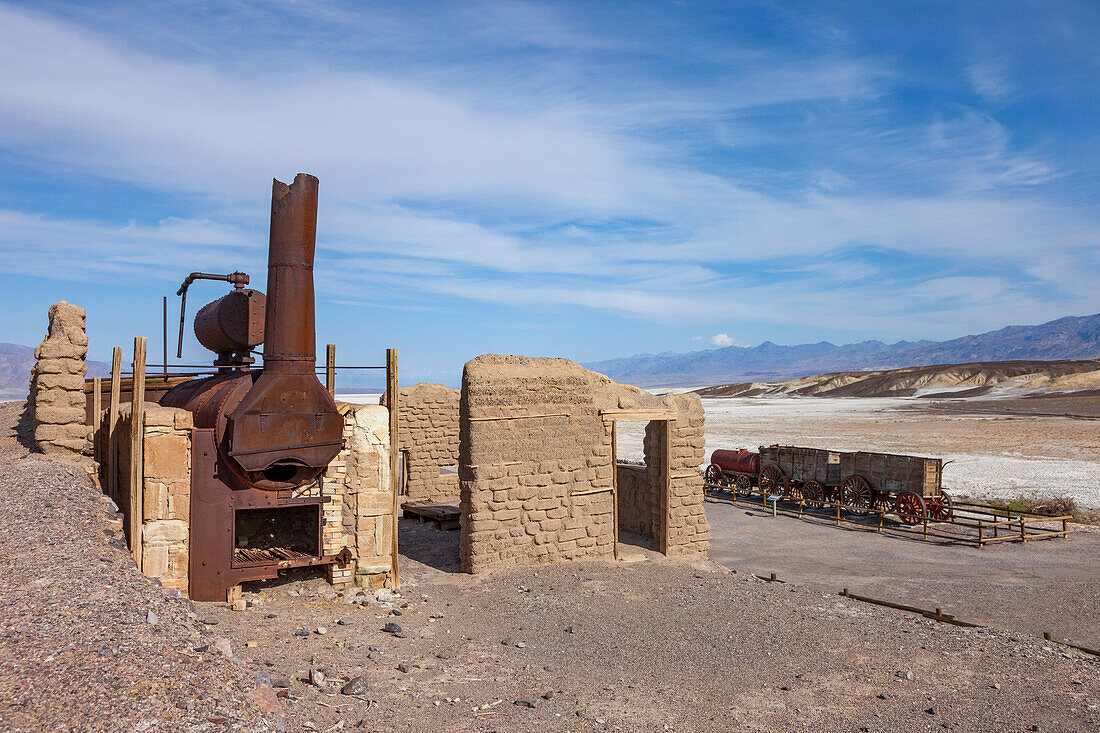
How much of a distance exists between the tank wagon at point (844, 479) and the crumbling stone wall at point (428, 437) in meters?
10.2

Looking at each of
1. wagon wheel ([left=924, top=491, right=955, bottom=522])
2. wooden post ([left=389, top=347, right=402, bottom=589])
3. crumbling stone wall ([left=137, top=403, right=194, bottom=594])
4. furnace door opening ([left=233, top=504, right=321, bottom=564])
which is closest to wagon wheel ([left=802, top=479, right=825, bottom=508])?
wagon wheel ([left=924, top=491, right=955, bottom=522])

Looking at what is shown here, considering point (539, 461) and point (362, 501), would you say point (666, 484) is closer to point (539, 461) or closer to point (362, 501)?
point (539, 461)

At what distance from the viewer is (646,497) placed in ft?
49.9

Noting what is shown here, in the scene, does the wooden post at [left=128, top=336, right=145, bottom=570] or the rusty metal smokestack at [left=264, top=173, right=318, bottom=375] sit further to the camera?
the rusty metal smokestack at [left=264, top=173, right=318, bottom=375]

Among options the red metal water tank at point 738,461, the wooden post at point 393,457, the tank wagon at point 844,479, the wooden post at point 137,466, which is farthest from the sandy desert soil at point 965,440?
the wooden post at point 137,466

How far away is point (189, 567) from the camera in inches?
362

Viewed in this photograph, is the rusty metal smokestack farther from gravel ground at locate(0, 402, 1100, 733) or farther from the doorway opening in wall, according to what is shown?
the doorway opening in wall

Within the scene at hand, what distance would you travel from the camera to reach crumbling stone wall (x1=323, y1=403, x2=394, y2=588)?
33.4ft

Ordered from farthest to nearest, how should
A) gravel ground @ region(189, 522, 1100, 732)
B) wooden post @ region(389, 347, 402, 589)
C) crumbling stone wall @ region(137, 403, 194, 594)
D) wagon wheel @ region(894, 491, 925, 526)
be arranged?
wagon wheel @ region(894, 491, 925, 526) < wooden post @ region(389, 347, 402, 589) < crumbling stone wall @ region(137, 403, 194, 594) < gravel ground @ region(189, 522, 1100, 732)

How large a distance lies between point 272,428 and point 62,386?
20.7 feet

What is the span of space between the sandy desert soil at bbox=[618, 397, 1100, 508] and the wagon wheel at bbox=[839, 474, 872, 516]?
16.4ft

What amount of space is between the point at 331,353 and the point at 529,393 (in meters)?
3.69

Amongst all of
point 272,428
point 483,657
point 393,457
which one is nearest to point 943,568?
point 483,657

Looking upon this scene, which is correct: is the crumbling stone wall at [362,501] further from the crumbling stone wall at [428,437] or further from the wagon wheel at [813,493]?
the wagon wheel at [813,493]
